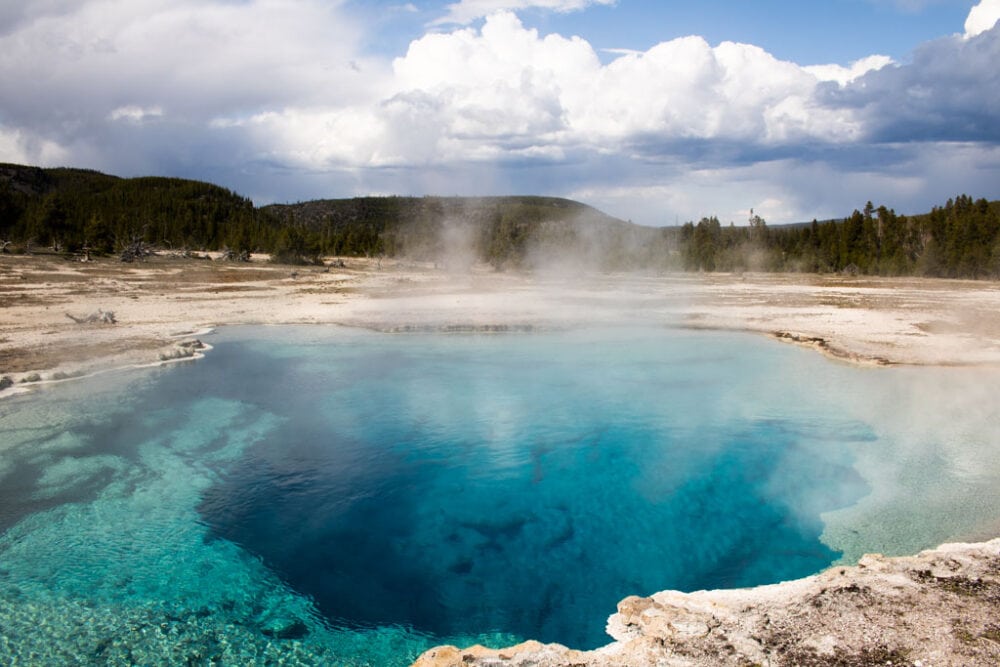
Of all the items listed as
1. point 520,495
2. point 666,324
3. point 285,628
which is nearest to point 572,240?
point 666,324

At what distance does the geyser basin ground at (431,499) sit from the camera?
5.04 m

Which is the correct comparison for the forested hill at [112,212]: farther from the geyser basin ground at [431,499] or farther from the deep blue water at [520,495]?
the deep blue water at [520,495]

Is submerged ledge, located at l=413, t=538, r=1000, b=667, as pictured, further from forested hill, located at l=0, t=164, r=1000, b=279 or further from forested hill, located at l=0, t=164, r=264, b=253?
forested hill, located at l=0, t=164, r=264, b=253

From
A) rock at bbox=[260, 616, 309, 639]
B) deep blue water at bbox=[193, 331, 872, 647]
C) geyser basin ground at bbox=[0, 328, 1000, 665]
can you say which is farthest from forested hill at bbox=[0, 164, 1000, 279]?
rock at bbox=[260, 616, 309, 639]

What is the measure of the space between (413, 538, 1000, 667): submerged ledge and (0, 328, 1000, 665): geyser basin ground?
74 cm

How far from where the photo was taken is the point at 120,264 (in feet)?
124

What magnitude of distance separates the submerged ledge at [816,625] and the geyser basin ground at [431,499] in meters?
0.74

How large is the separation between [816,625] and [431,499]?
4.15 metres

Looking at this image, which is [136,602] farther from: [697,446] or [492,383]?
[492,383]

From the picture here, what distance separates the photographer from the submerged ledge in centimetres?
376

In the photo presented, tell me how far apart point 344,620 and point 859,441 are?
7100 mm

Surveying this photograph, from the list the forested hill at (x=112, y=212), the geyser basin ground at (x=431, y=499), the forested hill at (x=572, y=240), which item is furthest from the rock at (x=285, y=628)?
the forested hill at (x=112, y=212)

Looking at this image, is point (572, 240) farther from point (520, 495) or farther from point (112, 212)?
point (520, 495)

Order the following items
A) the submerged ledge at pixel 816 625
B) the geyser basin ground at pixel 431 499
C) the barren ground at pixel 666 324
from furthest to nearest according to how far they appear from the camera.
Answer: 1. the geyser basin ground at pixel 431 499
2. the barren ground at pixel 666 324
3. the submerged ledge at pixel 816 625
